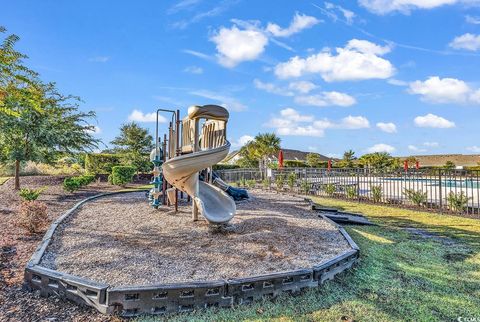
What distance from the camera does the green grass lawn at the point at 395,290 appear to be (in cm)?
285

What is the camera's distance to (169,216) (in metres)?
7.09

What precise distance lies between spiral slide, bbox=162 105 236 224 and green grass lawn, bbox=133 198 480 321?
99.5 inches

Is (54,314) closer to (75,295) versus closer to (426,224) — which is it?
(75,295)

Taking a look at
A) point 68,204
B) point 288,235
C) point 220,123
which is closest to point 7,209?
point 68,204

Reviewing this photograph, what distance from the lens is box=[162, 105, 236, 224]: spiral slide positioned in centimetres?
518

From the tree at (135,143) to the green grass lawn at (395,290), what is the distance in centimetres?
1883

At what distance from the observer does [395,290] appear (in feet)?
11.2

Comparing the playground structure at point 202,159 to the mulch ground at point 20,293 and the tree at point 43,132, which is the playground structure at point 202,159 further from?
the tree at point 43,132

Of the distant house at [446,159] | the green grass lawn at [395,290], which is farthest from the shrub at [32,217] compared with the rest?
the distant house at [446,159]

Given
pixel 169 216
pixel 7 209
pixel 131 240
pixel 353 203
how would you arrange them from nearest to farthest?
pixel 131 240 → pixel 169 216 → pixel 7 209 → pixel 353 203

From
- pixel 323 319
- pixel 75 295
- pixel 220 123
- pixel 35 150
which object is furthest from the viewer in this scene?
pixel 35 150

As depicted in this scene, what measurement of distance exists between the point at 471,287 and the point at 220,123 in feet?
14.8

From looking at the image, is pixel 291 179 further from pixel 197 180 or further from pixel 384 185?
pixel 197 180

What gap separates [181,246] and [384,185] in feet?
43.1
